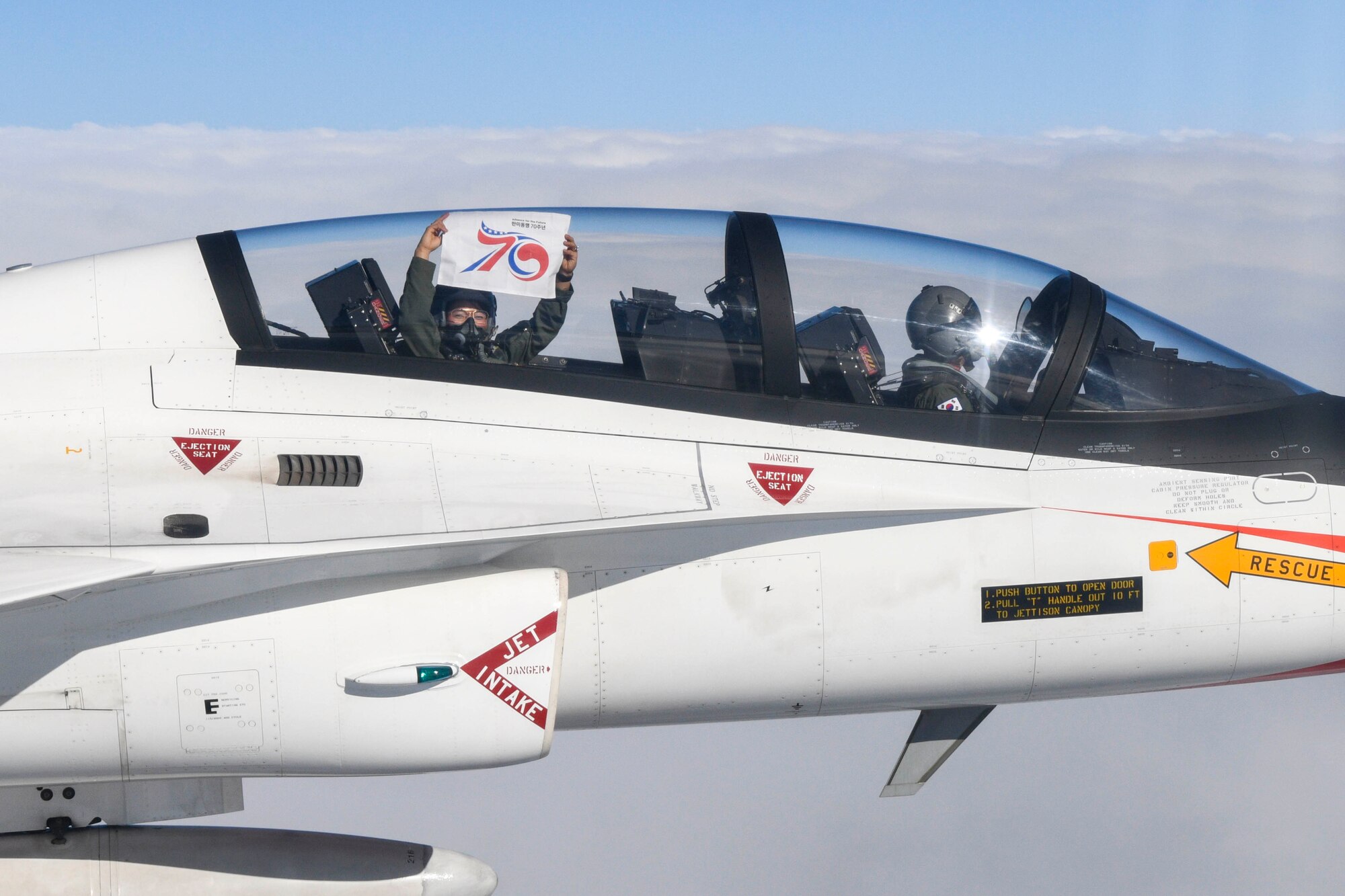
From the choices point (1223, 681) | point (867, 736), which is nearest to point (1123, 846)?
point (867, 736)

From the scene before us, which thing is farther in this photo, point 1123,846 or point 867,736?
point 1123,846

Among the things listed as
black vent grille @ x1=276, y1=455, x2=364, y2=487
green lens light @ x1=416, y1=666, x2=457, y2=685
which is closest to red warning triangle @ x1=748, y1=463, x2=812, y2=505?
green lens light @ x1=416, y1=666, x2=457, y2=685

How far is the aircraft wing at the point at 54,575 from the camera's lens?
404cm

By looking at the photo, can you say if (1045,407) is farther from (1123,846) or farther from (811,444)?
(1123,846)

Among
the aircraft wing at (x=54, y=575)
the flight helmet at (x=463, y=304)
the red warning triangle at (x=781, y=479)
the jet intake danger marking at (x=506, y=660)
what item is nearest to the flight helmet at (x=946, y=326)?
the red warning triangle at (x=781, y=479)

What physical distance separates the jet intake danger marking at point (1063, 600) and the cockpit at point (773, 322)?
85 cm

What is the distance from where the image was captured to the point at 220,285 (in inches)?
201

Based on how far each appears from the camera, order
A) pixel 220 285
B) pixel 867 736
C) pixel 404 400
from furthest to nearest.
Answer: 1. pixel 867 736
2. pixel 220 285
3. pixel 404 400

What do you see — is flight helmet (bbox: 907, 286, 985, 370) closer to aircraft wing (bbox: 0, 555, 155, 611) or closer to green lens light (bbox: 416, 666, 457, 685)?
green lens light (bbox: 416, 666, 457, 685)

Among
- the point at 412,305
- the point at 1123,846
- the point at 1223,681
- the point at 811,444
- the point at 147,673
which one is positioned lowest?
the point at 1123,846

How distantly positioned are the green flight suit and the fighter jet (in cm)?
2

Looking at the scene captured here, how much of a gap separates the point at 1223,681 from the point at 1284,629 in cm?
39

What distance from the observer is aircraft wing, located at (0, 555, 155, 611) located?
4035 mm

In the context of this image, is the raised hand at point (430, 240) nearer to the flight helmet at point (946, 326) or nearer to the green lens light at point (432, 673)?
the green lens light at point (432, 673)
